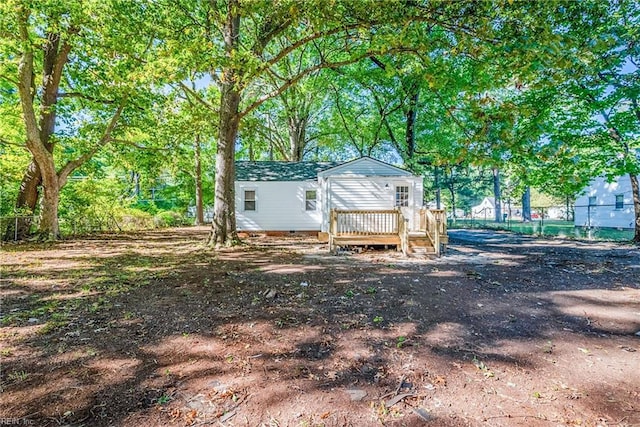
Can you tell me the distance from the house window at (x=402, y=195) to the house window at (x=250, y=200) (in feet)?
23.2

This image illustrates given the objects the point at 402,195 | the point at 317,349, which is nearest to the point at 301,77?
the point at 402,195

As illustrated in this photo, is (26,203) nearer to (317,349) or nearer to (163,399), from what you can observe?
(163,399)

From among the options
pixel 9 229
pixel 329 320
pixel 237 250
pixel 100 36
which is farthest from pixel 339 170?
pixel 9 229

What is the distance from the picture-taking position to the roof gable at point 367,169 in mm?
13523

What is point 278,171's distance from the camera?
666 inches

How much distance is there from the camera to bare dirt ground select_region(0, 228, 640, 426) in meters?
2.26

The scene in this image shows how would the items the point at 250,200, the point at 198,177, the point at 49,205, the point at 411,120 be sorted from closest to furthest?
the point at 49,205 → the point at 250,200 → the point at 411,120 → the point at 198,177

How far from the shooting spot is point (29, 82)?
10.6 meters

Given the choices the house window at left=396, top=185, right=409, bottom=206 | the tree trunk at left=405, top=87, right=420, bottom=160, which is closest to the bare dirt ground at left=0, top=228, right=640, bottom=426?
the house window at left=396, top=185, right=409, bottom=206

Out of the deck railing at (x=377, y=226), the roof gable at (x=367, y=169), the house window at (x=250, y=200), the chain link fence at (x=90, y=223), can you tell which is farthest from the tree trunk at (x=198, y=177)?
the deck railing at (x=377, y=226)

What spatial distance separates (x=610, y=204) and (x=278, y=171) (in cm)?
1854

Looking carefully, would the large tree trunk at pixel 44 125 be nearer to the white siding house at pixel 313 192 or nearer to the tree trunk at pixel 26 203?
the tree trunk at pixel 26 203

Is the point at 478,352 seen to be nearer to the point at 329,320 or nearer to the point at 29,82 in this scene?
the point at 329,320

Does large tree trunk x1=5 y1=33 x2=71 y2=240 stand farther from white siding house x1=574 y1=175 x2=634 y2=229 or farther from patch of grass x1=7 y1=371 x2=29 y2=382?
white siding house x1=574 y1=175 x2=634 y2=229
